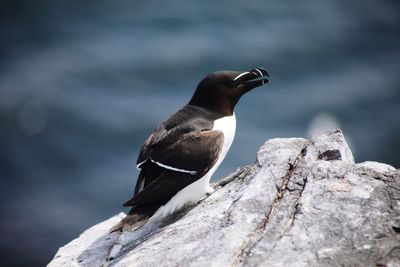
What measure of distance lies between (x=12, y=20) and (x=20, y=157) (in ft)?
13.1

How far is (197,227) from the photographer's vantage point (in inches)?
185

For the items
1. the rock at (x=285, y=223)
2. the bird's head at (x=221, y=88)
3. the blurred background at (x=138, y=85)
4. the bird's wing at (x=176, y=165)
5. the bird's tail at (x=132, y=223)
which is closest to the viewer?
the rock at (x=285, y=223)

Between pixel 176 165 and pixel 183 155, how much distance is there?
104mm

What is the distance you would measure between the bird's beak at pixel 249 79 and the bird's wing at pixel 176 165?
67 cm

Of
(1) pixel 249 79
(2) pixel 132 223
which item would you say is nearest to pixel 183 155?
(2) pixel 132 223

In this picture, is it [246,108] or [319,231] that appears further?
[246,108]

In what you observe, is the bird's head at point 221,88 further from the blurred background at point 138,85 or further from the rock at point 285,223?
the blurred background at point 138,85

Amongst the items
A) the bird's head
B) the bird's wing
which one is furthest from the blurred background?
the bird's wing

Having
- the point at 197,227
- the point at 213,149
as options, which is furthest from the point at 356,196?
the point at 213,149

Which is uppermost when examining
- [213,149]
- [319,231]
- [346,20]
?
[346,20]

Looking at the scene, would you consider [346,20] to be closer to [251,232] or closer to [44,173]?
[44,173]

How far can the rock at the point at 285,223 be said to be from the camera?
4.05m

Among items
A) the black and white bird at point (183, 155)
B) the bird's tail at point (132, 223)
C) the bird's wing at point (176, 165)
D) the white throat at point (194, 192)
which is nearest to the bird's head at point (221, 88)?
the black and white bird at point (183, 155)

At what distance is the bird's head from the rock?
0.72 m
